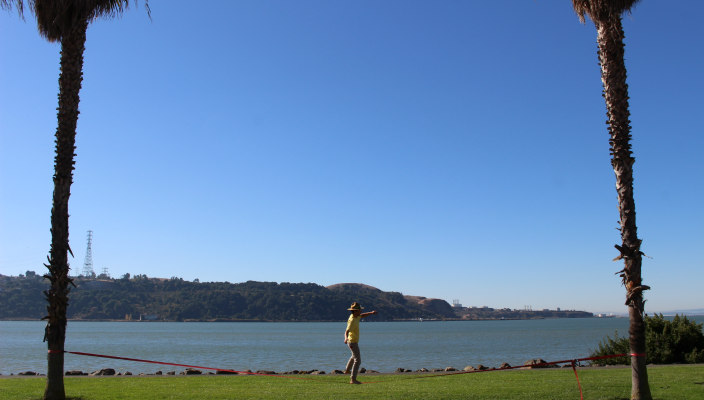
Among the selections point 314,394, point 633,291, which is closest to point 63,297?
point 314,394

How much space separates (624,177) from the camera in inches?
420

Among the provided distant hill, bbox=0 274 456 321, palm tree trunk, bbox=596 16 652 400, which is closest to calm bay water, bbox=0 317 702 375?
palm tree trunk, bbox=596 16 652 400

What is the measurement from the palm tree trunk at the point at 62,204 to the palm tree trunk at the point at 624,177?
10.0 m

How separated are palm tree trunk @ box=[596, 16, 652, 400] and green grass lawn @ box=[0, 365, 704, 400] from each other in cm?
152

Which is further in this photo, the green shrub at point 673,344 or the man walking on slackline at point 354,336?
the green shrub at point 673,344

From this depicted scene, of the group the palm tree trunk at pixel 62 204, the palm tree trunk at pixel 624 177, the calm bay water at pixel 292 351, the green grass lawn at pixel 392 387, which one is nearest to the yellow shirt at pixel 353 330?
the green grass lawn at pixel 392 387

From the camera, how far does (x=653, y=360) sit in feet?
62.7

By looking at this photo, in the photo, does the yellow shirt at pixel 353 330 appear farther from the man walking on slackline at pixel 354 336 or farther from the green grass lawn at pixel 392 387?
the green grass lawn at pixel 392 387

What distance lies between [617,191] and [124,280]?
205555 millimetres

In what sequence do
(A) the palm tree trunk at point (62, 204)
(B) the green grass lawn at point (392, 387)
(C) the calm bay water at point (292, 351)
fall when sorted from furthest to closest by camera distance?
(C) the calm bay water at point (292, 351)
(B) the green grass lawn at point (392, 387)
(A) the palm tree trunk at point (62, 204)

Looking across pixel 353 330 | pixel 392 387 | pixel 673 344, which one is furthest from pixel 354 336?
pixel 673 344

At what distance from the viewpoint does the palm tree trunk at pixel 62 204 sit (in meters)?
11.1

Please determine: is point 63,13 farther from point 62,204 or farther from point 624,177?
point 624,177

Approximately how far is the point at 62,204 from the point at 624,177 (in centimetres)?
1032
